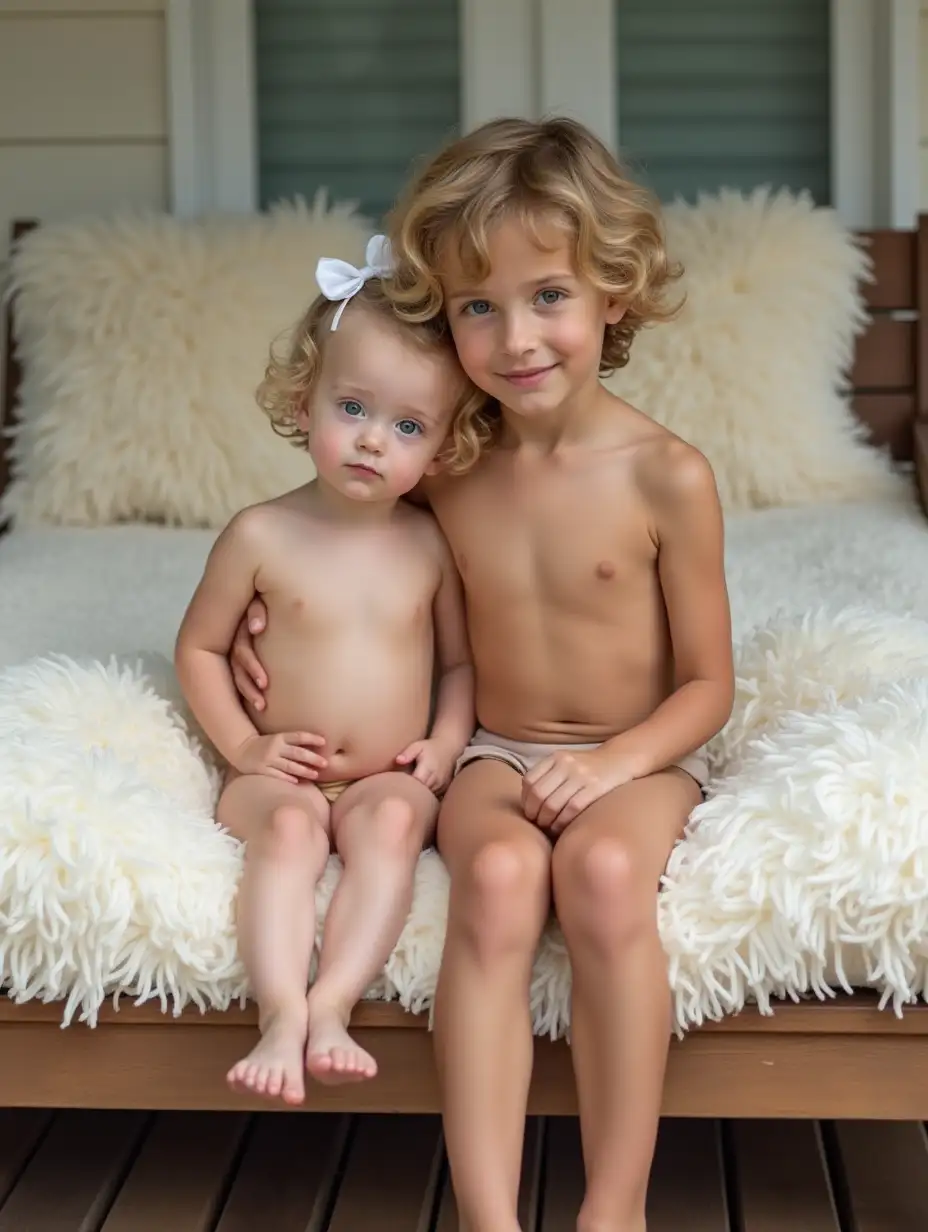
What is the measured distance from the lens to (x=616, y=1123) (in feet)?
3.55

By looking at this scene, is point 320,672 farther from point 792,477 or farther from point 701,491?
point 792,477

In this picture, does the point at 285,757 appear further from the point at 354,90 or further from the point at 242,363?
the point at 354,90

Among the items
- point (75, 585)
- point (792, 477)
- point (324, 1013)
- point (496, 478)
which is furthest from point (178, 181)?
point (324, 1013)

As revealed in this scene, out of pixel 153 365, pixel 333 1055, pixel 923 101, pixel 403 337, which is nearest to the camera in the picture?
pixel 333 1055

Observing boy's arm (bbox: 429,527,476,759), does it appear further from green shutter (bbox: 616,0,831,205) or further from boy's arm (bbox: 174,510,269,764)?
green shutter (bbox: 616,0,831,205)

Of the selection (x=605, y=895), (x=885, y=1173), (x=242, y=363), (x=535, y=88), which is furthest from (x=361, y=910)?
(x=535, y=88)

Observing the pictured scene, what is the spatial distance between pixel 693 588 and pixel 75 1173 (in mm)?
735

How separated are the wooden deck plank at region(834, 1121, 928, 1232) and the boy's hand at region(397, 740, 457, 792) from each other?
0.48 metres

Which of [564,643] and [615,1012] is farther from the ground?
[564,643]

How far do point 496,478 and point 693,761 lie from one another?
0.98 feet

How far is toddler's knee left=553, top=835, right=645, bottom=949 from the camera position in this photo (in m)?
1.10

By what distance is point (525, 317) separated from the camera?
4.15ft

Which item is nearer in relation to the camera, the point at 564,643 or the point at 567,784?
the point at 567,784

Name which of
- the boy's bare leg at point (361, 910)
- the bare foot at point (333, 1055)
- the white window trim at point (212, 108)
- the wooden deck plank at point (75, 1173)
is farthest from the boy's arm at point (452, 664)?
the white window trim at point (212, 108)
